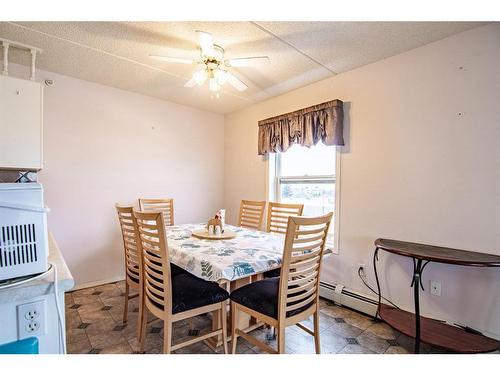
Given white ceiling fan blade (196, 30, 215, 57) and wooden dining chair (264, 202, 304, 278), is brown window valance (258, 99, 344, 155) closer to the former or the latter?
wooden dining chair (264, 202, 304, 278)

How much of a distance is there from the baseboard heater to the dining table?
0.91 meters

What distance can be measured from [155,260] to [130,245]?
54 cm

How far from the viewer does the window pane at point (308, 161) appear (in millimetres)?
2941

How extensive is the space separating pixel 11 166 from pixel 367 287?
10.6ft

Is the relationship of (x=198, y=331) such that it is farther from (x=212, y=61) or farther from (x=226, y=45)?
(x=226, y=45)

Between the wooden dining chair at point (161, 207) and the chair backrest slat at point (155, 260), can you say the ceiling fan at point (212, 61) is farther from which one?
the wooden dining chair at point (161, 207)

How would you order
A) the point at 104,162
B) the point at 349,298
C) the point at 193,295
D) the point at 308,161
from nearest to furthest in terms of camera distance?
the point at 193,295 → the point at 349,298 → the point at 104,162 → the point at 308,161

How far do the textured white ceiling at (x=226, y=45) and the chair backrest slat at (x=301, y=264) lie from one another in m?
1.46

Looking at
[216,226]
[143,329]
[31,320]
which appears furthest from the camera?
[216,226]

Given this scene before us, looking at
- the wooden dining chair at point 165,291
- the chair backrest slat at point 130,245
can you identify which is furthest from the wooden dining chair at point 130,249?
the wooden dining chair at point 165,291

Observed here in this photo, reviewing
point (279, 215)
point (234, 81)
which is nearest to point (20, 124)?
point (234, 81)

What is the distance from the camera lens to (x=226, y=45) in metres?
2.14
